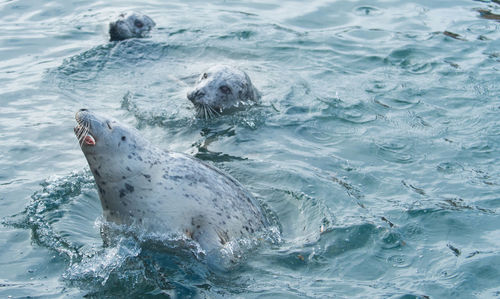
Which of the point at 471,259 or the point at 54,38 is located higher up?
the point at 54,38

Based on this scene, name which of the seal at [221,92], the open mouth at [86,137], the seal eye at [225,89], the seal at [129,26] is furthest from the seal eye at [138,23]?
the open mouth at [86,137]

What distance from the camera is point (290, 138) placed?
844 centimetres

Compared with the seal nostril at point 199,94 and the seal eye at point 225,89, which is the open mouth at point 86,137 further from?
the seal eye at point 225,89

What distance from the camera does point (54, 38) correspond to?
11852 mm

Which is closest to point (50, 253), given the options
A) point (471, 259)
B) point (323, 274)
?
point (323, 274)

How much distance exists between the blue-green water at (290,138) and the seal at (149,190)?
9.1 inches

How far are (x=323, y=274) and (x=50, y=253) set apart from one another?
2.17m

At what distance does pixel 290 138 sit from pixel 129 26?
4657mm

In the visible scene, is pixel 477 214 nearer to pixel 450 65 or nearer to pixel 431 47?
pixel 450 65

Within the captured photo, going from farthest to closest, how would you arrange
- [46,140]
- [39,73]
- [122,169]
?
[39,73]
[46,140]
[122,169]

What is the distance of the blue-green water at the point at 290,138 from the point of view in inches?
215

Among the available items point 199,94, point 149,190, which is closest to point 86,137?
point 149,190

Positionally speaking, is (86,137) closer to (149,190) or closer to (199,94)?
(149,190)

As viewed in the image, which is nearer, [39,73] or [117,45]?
[39,73]
